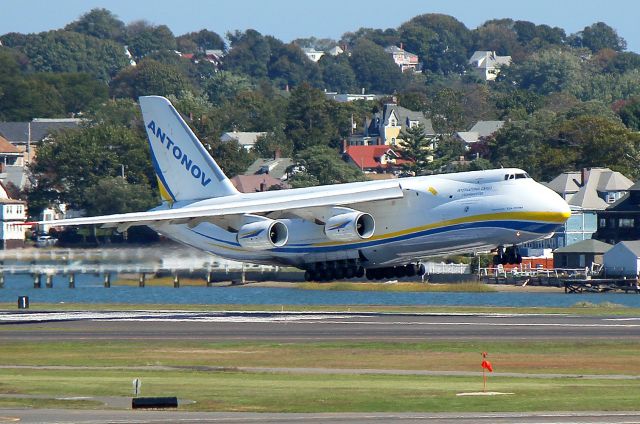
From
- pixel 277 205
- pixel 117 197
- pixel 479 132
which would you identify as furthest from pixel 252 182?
pixel 277 205

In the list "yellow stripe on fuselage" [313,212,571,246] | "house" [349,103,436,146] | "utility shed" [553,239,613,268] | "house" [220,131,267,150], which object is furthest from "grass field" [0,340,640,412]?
"house" [349,103,436,146]

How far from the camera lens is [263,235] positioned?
54281 millimetres

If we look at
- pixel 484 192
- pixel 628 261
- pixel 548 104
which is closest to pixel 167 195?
pixel 484 192

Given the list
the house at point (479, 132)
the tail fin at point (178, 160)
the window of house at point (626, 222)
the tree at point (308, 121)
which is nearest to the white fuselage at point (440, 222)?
the tail fin at point (178, 160)

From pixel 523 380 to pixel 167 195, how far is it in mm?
26647

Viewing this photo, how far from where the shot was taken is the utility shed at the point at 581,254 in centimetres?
10325

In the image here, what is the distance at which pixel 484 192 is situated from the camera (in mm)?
51938

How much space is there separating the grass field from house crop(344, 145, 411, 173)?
10538 cm

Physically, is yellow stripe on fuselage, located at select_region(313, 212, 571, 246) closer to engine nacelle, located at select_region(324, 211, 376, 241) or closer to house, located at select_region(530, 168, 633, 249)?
engine nacelle, located at select_region(324, 211, 376, 241)

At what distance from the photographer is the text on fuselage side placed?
58875mm

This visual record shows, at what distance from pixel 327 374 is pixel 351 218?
17436mm

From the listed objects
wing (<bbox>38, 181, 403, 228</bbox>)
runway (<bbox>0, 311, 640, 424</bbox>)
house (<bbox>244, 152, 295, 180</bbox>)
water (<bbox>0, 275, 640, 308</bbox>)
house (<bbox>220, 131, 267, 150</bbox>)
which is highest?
house (<bbox>220, 131, 267, 150</bbox>)

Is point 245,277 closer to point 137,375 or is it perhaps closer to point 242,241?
point 242,241

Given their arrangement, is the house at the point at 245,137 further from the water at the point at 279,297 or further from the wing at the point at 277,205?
the wing at the point at 277,205
